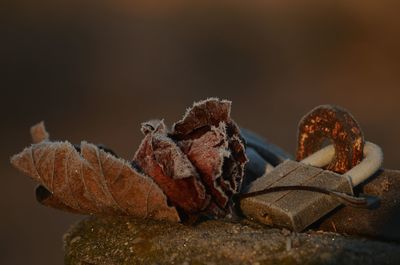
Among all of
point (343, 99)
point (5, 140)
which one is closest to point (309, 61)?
point (343, 99)

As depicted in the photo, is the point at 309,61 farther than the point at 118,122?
Yes

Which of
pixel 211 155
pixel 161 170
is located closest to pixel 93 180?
pixel 161 170

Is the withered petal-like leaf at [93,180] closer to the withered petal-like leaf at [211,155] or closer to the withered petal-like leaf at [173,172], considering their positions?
the withered petal-like leaf at [173,172]

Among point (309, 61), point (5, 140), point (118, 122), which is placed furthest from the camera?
point (309, 61)

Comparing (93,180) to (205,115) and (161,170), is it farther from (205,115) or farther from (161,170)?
(205,115)

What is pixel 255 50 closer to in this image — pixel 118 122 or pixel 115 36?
pixel 115 36

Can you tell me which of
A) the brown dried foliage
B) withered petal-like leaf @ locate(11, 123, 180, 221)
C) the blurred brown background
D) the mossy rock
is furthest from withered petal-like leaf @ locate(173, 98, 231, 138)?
the blurred brown background

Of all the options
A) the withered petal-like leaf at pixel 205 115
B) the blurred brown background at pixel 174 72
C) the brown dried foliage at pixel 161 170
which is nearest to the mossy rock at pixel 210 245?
the brown dried foliage at pixel 161 170
